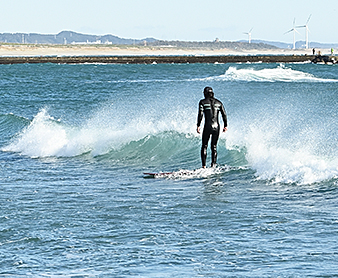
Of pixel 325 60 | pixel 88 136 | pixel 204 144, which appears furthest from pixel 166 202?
pixel 325 60

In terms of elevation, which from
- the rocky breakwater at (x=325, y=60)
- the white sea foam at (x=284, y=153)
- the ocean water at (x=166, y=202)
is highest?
the rocky breakwater at (x=325, y=60)

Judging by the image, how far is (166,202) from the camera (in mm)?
8930

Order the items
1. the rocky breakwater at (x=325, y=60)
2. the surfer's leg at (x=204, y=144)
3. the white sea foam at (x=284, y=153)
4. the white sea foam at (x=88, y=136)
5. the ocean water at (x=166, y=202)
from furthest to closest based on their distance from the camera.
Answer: the rocky breakwater at (x=325, y=60), the white sea foam at (x=88, y=136), the surfer's leg at (x=204, y=144), the white sea foam at (x=284, y=153), the ocean water at (x=166, y=202)

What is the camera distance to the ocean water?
Answer: 6117 mm

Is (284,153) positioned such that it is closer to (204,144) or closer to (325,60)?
(204,144)

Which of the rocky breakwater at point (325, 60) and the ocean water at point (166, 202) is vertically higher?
the rocky breakwater at point (325, 60)

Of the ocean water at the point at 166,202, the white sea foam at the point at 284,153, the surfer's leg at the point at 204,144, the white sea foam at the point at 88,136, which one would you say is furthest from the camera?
the white sea foam at the point at 88,136

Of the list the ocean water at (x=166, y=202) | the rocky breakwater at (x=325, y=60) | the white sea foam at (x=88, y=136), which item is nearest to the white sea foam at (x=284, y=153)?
the ocean water at (x=166, y=202)

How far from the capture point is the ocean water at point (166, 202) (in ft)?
20.1

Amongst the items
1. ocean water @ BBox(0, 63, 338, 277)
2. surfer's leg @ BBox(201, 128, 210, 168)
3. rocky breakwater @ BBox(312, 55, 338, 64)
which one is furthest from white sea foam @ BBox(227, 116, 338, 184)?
rocky breakwater @ BBox(312, 55, 338, 64)

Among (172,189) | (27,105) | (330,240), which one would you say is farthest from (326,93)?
(330,240)

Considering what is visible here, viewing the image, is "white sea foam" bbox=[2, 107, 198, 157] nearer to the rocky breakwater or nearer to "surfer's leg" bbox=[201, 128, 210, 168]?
"surfer's leg" bbox=[201, 128, 210, 168]

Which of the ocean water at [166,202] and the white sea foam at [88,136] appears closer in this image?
the ocean water at [166,202]

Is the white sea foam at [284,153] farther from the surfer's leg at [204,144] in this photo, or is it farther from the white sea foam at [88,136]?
the white sea foam at [88,136]
